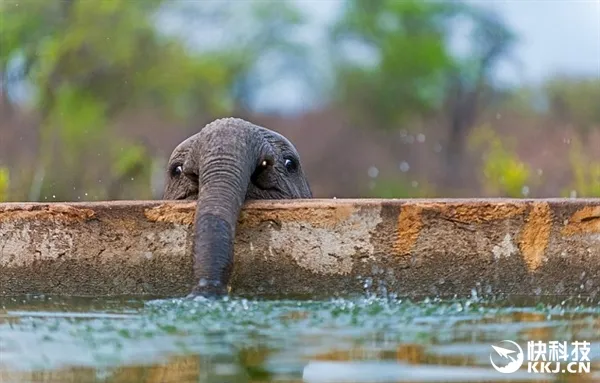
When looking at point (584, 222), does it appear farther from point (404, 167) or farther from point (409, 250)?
point (404, 167)

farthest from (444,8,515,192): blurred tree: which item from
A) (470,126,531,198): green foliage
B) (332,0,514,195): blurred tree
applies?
(470,126,531,198): green foliage

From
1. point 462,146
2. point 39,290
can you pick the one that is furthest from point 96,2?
point 39,290

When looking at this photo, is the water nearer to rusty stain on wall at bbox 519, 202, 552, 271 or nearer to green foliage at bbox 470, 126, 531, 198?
rusty stain on wall at bbox 519, 202, 552, 271

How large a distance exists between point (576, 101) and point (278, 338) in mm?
38329

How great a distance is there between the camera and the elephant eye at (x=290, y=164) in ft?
32.9

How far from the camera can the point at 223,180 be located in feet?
27.7

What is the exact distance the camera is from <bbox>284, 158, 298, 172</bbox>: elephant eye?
10016 mm

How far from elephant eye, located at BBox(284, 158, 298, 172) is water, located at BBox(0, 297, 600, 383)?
2.25 m

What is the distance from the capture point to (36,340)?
20.4 ft

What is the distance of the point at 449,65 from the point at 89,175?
24749mm

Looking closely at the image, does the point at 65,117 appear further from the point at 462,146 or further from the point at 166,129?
the point at 462,146

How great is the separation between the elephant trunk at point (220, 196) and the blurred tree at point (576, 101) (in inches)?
1254

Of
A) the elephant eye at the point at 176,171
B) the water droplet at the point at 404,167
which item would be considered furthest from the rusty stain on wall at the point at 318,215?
the water droplet at the point at 404,167

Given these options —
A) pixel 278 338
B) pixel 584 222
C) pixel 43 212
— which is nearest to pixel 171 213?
pixel 43 212
